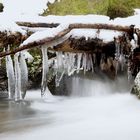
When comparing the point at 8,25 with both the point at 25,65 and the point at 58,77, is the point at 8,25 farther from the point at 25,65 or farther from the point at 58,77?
the point at 58,77

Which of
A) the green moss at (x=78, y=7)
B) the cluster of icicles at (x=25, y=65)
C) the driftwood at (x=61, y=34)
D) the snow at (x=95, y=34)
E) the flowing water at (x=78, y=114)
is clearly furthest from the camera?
the green moss at (x=78, y=7)

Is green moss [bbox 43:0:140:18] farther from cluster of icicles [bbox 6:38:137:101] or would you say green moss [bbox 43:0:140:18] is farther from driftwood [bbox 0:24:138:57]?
driftwood [bbox 0:24:138:57]

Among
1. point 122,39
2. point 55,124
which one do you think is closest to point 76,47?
point 122,39

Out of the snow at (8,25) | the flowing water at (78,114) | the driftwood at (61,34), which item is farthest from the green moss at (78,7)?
the snow at (8,25)

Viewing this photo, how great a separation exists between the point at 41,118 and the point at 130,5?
582 centimetres

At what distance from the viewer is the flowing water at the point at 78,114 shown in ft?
24.2

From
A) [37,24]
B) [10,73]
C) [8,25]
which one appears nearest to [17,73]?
[10,73]

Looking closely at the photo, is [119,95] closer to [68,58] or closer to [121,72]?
[121,72]

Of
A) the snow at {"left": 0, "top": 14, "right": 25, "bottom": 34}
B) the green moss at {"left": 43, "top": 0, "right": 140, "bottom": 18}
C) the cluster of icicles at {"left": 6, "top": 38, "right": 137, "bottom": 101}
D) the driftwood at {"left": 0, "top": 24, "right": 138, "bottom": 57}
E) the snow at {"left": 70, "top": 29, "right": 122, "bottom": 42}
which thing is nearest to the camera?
the driftwood at {"left": 0, "top": 24, "right": 138, "bottom": 57}

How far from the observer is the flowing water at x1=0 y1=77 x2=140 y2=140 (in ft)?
24.2

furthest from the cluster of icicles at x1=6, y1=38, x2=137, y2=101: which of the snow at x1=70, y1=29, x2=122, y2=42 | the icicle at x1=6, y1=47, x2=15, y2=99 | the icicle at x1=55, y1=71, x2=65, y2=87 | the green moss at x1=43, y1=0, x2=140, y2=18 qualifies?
the green moss at x1=43, y1=0, x2=140, y2=18

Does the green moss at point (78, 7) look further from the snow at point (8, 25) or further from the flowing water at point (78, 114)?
the snow at point (8, 25)

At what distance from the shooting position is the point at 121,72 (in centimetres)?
1087

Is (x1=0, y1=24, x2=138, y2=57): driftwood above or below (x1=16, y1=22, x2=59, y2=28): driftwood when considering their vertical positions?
below
